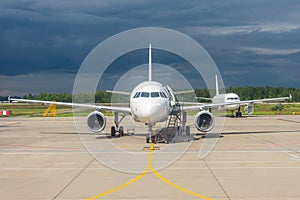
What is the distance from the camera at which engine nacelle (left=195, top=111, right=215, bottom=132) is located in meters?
26.3

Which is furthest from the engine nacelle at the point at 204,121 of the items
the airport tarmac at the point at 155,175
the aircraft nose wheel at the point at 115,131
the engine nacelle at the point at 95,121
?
the engine nacelle at the point at 95,121

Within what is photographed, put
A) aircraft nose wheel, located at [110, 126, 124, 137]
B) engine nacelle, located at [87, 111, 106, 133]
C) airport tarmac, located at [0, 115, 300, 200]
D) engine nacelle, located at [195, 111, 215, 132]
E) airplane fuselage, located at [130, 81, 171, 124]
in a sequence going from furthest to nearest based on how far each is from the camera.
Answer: aircraft nose wheel, located at [110, 126, 124, 137]
engine nacelle, located at [87, 111, 106, 133]
engine nacelle, located at [195, 111, 215, 132]
airplane fuselage, located at [130, 81, 171, 124]
airport tarmac, located at [0, 115, 300, 200]

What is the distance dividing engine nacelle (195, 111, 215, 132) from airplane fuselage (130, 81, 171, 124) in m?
3.36

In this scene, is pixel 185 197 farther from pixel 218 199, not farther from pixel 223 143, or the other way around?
pixel 223 143

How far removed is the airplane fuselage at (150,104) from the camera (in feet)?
71.4

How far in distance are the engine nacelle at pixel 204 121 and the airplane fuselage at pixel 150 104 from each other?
11.0 ft

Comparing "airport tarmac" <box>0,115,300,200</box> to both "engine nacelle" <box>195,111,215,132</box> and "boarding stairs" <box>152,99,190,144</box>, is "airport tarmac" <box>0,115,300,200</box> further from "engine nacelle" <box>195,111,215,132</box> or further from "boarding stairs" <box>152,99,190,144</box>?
"engine nacelle" <box>195,111,215,132</box>

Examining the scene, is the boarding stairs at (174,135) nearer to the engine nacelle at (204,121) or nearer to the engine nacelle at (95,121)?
the engine nacelle at (204,121)

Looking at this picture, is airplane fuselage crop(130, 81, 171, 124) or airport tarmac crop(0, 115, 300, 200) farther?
airplane fuselage crop(130, 81, 171, 124)

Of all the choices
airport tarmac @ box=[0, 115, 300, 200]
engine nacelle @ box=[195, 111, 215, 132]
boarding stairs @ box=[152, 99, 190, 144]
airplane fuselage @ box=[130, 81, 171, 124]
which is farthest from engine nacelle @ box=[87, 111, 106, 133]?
engine nacelle @ box=[195, 111, 215, 132]

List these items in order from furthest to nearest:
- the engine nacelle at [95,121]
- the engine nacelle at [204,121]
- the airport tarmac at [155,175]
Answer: the engine nacelle at [95,121] → the engine nacelle at [204,121] → the airport tarmac at [155,175]

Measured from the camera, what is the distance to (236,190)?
10.8 metres

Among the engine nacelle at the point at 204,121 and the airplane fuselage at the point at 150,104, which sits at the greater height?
the airplane fuselage at the point at 150,104

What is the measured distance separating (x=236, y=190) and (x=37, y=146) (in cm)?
1471
